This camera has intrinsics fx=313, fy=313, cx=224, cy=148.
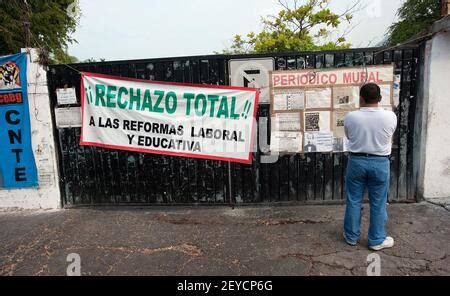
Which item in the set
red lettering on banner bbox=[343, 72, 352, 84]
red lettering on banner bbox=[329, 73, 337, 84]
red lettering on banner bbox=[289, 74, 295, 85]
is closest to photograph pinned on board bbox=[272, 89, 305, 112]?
red lettering on banner bbox=[289, 74, 295, 85]

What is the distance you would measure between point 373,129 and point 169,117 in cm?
273

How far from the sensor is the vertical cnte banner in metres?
4.70

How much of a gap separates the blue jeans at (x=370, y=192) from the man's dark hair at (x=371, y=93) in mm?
587

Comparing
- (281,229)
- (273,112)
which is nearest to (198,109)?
(273,112)

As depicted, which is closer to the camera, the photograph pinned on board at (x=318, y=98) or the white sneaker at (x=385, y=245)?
the white sneaker at (x=385, y=245)

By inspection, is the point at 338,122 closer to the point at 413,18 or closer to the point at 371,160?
the point at 371,160

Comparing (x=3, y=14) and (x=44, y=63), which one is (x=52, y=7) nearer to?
(x=3, y=14)

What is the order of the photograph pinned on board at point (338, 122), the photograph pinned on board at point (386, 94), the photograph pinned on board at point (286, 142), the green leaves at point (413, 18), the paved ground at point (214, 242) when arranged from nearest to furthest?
the paved ground at point (214, 242) → the photograph pinned on board at point (386, 94) → the photograph pinned on board at point (338, 122) → the photograph pinned on board at point (286, 142) → the green leaves at point (413, 18)

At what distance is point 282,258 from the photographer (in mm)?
3287

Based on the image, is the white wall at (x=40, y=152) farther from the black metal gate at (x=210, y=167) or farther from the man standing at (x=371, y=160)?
the man standing at (x=371, y=160)

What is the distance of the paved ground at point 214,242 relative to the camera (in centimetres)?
316

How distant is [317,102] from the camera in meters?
4.43

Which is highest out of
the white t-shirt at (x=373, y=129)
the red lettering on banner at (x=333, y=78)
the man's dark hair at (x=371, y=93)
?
the red lettering on banner at (x=333, y=78)

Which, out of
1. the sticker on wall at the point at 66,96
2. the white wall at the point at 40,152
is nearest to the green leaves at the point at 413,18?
the sticker on wall at the point at 66,96
